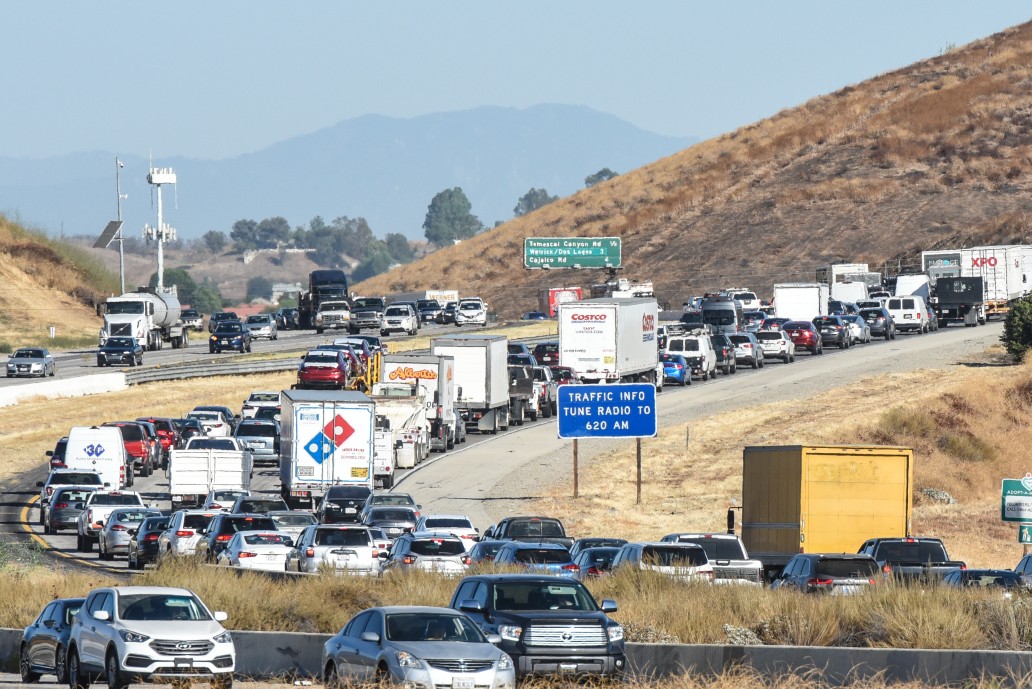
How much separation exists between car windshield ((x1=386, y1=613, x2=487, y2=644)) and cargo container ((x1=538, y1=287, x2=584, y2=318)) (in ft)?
212

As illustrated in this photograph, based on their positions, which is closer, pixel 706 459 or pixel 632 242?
pixel 706 459

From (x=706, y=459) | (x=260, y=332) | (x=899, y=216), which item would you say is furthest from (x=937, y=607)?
(x=899, y=216)

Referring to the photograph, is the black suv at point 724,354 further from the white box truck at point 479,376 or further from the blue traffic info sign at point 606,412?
the blue traffic info sign at point 606,412

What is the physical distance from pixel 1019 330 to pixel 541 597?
51.0m

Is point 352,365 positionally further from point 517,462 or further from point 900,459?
point 900,459

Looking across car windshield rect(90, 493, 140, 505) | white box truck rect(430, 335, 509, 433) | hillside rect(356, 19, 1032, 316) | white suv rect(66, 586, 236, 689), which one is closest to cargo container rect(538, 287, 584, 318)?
hillside rect(356, 19, 1032, 316)

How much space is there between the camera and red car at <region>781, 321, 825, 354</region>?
3000 inches

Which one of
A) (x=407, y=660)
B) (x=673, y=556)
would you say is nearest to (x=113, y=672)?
(x=407, y=660)

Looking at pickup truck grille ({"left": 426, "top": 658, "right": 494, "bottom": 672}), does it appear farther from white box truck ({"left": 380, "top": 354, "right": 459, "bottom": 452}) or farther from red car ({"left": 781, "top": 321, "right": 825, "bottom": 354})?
red car ({"left": 781, "top": 321, "right": 825, "bottom": 354})

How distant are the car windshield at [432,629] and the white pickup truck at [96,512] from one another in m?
21.2

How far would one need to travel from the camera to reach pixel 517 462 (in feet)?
167

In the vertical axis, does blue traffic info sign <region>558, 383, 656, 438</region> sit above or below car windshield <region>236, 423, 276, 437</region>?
above

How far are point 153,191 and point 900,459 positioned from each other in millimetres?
115550

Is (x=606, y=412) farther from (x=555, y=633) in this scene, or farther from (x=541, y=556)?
(x=555, y=633)
